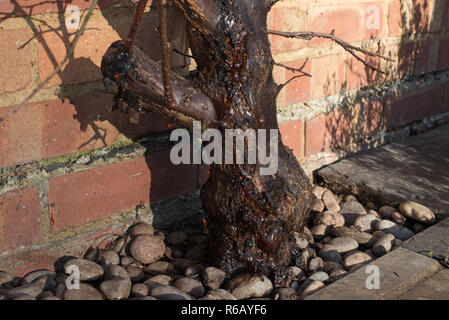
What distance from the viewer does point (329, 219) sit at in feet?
7.73

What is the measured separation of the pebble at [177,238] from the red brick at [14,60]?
0.77 m

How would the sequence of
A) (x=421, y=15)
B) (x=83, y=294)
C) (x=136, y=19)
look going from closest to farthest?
(x=136, y=19), (x=83, y=294), (x=421, y=15)

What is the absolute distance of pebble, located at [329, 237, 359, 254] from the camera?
84.6 inches

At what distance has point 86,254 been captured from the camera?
2.08 m

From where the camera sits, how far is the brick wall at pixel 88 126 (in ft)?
6.07

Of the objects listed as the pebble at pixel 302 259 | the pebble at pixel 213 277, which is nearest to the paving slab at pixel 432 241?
the pebble at pixel 302 259

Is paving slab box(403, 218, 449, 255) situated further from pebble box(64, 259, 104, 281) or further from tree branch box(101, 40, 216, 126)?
pebble box(64, 259, 104, 281)

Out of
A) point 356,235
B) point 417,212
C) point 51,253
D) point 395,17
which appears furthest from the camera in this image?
point 395,17

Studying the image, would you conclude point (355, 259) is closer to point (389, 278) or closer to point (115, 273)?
point (389, 278)

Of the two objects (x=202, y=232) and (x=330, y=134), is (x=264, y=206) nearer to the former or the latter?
(x=202, y=232)

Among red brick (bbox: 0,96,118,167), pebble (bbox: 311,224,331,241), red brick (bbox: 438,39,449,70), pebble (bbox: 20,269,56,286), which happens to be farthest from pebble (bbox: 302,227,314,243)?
red brick (bbox: 438,39,449,70)

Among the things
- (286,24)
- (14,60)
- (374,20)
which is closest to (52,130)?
(14,60)

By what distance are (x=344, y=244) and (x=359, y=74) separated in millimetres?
1147

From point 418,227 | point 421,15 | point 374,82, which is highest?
point 421,15
